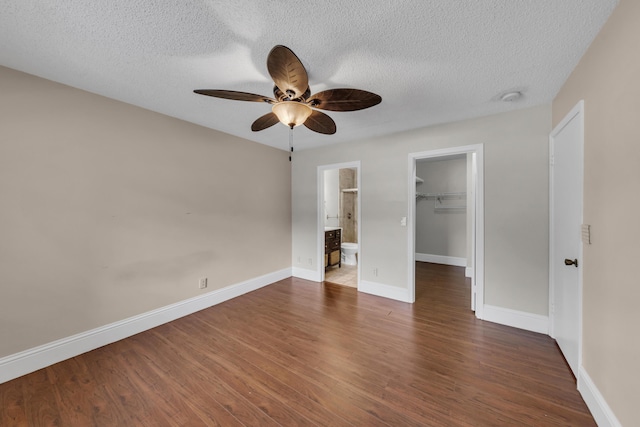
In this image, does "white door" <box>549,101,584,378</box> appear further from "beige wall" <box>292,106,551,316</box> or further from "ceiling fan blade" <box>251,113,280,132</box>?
"ceiling fan blade" <box>251,113,280,132</box>

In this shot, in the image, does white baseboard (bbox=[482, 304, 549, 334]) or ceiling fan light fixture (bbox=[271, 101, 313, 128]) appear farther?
white baseboard (bbox=[482, 304, 549, 334])

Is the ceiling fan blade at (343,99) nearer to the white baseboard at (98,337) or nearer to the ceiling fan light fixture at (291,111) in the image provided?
the ceiling fan light fixture at (291,111)

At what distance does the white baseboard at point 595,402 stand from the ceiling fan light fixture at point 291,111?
2.55 meters

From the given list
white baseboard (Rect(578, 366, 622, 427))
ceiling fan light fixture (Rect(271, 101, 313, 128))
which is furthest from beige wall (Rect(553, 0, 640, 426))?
ceiling fan light fixture (Rect(271, 101, 313, 128))

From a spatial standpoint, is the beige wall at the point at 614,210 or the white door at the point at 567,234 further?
the white door at the point at 567,234

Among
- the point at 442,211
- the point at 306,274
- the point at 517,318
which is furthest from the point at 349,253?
the point at 517,318

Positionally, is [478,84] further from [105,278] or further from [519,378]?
[105,278]

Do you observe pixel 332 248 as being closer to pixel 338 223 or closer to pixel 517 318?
pixel 338 223

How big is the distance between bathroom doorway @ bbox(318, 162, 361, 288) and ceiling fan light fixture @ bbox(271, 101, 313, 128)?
201 cm

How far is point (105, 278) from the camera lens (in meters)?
2.27

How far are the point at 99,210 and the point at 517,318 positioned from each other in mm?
4411

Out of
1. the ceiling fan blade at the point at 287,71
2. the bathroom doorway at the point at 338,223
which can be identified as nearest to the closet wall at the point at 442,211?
the bathroom doorway at the point at 338,223

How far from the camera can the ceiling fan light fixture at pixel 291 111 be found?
1701 mm

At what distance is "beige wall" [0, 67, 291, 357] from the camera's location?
184 cm
